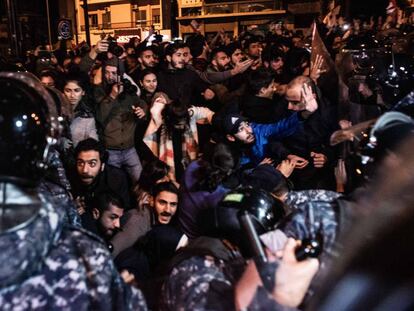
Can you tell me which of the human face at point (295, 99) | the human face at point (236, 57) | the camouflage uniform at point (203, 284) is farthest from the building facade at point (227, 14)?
the camouflage uniform at point (203, 284)

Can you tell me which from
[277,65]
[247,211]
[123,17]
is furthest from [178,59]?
[123,17]

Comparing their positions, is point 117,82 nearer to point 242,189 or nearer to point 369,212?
point 242,189

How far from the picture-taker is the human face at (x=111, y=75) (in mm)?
5363

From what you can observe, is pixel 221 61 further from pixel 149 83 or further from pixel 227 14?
pixel 227 14

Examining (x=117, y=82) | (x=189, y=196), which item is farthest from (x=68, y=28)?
(x=189, y=196)

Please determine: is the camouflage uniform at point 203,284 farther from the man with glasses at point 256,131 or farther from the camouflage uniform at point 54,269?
the man with glasses at point 256,131

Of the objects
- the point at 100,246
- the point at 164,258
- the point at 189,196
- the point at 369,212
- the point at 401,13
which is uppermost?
the point at 401,13

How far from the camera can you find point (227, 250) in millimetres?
2006

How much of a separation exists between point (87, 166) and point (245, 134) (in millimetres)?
1355

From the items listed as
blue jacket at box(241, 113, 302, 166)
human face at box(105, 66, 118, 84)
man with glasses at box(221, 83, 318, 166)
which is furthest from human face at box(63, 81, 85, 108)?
blue jacket at box(241, 113, 302, 166)

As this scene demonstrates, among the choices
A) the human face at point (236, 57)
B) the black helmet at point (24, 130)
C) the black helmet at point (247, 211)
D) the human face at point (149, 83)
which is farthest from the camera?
the human face at point (236, 57)

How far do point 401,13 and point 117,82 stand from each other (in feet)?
18.9

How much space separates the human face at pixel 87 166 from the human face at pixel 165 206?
751mm

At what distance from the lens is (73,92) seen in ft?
15.7
